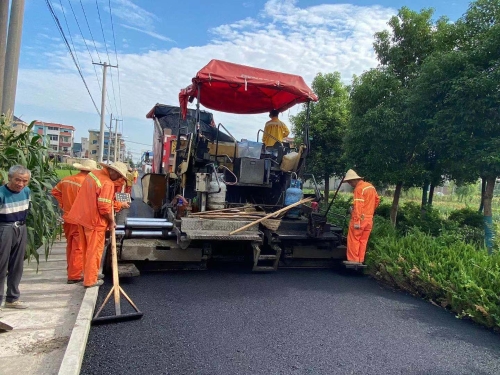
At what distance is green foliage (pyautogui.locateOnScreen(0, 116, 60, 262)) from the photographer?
13.7 feet

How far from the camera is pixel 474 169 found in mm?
6301

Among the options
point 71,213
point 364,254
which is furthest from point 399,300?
point 71,213

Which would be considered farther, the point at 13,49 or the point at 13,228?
the point at 13,49

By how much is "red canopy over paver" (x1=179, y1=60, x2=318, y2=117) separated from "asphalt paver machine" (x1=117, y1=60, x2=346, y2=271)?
0.02m

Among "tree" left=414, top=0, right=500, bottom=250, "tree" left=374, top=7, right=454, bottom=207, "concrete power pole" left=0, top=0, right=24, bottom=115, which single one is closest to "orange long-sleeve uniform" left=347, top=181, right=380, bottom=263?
"tree" left=414, top=0, right=500, bottom=250

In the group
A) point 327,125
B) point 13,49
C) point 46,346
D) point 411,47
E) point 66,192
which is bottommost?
point 46,346

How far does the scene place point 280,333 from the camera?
3.56 meters

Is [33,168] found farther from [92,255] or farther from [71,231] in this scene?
[92,255]

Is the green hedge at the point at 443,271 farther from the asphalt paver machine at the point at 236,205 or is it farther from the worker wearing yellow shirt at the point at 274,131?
the worker wearing yellow shirt at the point at 274,131

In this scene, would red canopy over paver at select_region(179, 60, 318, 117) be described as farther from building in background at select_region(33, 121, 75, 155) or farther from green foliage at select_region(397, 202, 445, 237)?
building in background at select_region(33, 121, 75, 155)

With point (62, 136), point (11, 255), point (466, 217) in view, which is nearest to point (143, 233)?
point (11, 255)

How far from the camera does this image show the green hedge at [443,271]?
4070mm

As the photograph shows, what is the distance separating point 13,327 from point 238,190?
387 centimetres

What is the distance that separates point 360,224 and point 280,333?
2403 millimetres
